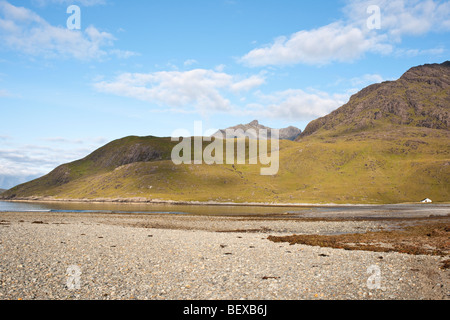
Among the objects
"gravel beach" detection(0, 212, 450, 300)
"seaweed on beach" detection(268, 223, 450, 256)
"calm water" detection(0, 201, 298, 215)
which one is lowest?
"calm water" detection(0, 201, 298, 215)

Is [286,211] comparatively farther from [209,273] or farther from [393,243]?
[209,273]

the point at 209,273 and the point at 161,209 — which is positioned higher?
the point at 209,273

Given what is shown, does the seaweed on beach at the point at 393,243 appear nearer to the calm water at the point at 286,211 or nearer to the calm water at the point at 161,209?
the calm water at the point at 286,211

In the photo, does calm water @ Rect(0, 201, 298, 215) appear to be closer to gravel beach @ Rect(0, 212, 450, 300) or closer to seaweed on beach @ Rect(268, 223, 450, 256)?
seaweed on beach @ Rect(268, 223, 450, 256)

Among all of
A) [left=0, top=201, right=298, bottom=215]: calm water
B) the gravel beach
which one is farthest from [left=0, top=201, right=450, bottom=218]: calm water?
the gravel beach

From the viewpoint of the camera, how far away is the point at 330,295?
16688 millimetres

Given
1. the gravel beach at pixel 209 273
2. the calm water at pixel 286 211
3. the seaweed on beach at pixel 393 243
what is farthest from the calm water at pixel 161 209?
the gravel beach at pixel 209 273

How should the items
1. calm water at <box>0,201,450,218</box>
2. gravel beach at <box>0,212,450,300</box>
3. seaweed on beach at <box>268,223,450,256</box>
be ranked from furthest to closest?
calm water at <box>0,201,450,218</box> → seaweed on beach at <box>268,223,450,256</box> → gravel beach at <box>0,212,450,300</box>

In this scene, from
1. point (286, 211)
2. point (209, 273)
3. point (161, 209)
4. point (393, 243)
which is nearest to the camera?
point (209, 273)

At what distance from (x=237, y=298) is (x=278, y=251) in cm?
1455

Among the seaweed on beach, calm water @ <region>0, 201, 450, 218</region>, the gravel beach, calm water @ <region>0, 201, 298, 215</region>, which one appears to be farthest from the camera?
calm water @ <region>0, 201, 298, 215</region>

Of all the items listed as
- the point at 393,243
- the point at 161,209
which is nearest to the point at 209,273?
the point at 393,243
